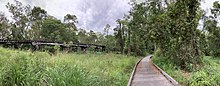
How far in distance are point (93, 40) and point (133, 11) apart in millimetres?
51785

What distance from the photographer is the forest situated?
53.4 feet

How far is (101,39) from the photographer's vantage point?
8844cm

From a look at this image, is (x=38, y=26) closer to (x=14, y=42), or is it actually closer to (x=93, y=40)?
(x=14, y=42)

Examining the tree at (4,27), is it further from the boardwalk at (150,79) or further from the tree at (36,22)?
the boardwalk at (150,79)

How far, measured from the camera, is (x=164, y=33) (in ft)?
73.4

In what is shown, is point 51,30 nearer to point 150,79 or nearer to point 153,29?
point 153,29

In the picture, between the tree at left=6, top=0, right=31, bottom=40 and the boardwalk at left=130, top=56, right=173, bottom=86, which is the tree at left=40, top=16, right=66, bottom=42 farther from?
the boardwalk at left=130, top=56, right=173, bottom=86

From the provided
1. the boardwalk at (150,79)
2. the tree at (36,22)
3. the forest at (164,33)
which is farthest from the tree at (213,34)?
the tree at (36,22)

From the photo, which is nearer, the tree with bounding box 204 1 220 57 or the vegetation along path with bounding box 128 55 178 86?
the vegetation along path with bounding box 128 55 178 86

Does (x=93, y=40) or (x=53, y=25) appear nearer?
(x=53, y=25)

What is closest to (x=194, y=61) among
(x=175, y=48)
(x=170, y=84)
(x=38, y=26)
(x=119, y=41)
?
(x=175, y=48)

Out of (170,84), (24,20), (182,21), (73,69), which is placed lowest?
(170,84)

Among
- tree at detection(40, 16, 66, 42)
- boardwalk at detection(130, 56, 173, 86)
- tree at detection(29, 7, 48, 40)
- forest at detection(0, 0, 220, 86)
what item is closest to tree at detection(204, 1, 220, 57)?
forest at detection(0, 0, 220, 86)

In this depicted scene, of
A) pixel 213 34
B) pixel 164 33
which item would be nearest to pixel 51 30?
pixel 213 34
